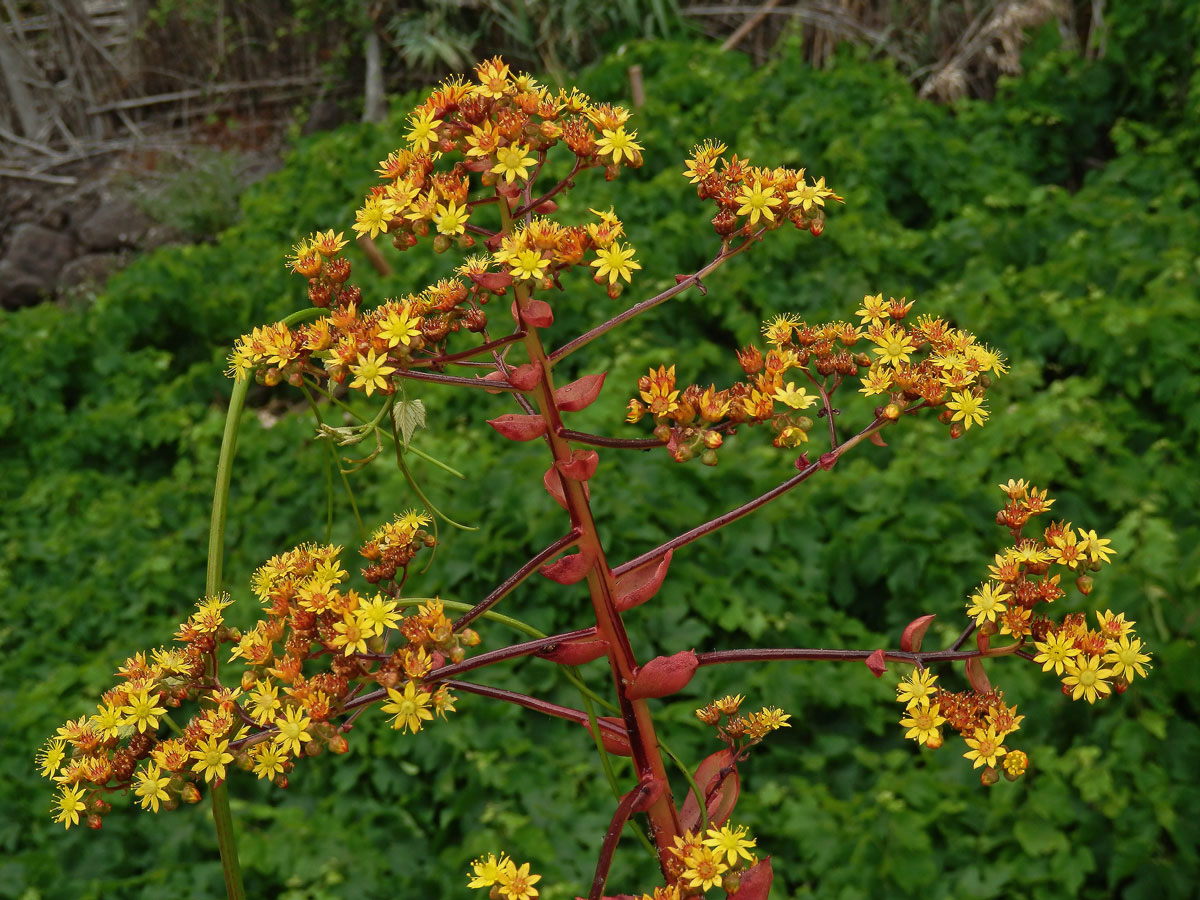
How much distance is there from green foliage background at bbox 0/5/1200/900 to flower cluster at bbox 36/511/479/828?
1.80 metres

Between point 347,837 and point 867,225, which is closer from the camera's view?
point 347,837

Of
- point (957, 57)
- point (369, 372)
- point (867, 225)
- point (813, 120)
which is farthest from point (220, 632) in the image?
point (957, 57)

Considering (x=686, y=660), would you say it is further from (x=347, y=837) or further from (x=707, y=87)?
(x=707, y=87)

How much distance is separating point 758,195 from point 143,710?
24.0 inches

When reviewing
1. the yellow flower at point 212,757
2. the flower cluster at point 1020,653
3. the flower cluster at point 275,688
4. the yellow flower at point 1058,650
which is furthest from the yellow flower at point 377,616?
the yellow flower at point 1058,650

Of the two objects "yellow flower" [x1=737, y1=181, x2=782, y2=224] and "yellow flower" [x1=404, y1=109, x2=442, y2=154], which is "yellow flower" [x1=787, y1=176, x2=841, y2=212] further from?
"yellow flower" [x1=404, y1=109, x2=442, y2=154]

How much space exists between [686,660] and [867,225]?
4266 mm

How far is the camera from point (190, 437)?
14.8 feet

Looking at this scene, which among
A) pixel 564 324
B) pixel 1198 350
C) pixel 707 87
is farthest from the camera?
pixel 707 87

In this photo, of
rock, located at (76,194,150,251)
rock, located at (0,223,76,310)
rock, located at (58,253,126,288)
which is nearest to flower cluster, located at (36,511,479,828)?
rock, located at (58,253,126,288)

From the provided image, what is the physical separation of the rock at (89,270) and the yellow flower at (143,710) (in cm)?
665

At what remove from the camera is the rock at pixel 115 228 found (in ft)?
23.0

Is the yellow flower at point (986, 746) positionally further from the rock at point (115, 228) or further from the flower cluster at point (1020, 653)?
the rock at point (115, 228)

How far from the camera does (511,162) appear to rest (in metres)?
0.74
